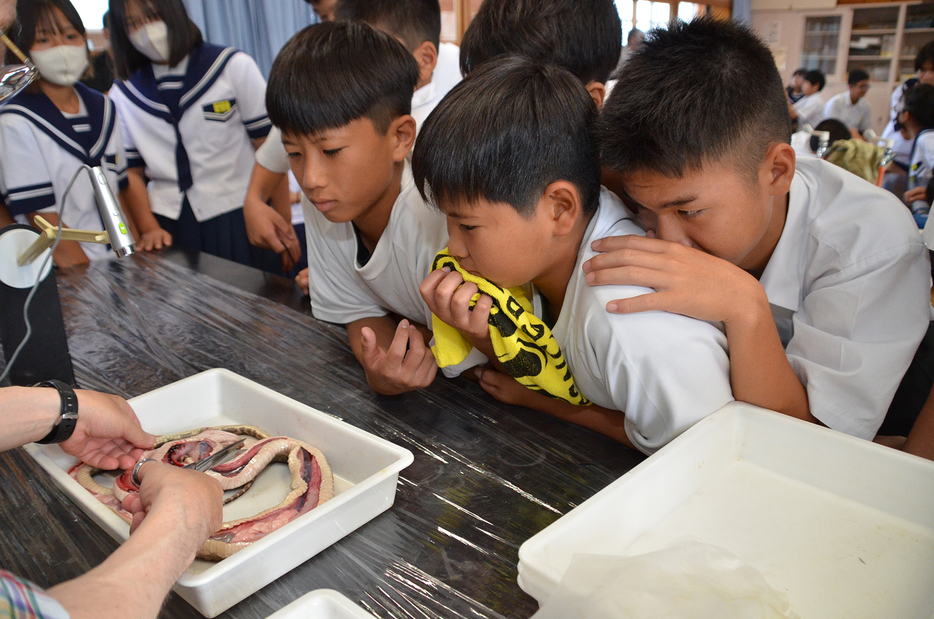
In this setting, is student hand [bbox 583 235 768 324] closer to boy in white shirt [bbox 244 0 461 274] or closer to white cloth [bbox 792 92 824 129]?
boy in white shirt [bbox 244 0 461 274]

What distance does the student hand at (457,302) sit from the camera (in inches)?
35.8

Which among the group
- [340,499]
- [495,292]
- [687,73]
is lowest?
[340,499]

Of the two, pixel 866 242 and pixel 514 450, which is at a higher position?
pixel 866 242

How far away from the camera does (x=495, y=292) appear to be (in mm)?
911

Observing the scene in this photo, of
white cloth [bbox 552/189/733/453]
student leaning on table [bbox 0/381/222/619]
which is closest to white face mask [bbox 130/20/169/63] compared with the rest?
student leaning on table [bbox 0/381/222/619]

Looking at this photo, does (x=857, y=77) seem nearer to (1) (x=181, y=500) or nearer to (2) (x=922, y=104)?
(2) (x=922, y=104)

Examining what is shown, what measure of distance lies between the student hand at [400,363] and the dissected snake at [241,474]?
18cm

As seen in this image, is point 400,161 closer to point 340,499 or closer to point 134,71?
point 340,499

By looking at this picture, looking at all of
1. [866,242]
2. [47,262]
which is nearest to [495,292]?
[866,242]

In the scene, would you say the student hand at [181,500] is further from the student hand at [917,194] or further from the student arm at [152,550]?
the student hand at [917,194]

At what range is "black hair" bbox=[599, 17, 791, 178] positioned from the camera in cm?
86

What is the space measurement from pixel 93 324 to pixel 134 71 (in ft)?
3.97

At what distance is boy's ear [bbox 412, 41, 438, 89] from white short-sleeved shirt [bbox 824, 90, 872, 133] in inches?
239

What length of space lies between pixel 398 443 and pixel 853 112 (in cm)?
715
